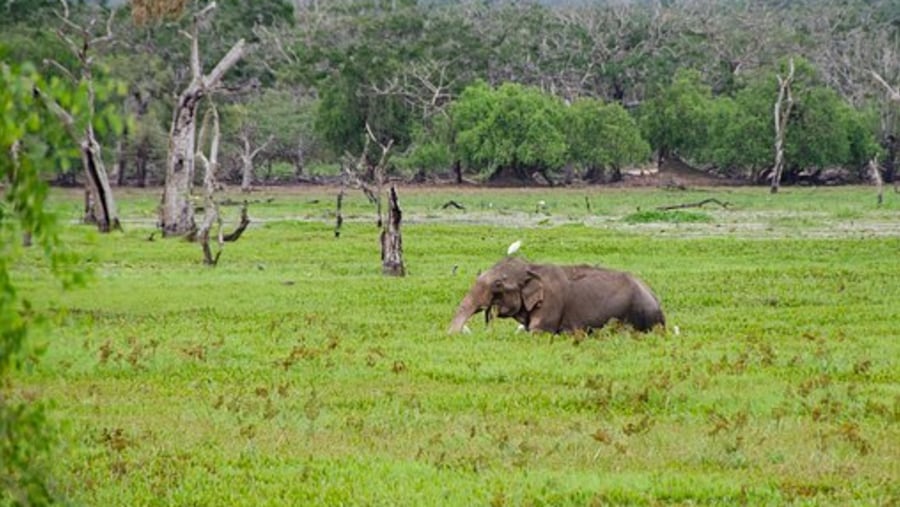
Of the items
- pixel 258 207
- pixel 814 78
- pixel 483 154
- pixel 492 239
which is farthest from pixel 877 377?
pixel 814 78

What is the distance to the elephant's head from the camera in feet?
58.4

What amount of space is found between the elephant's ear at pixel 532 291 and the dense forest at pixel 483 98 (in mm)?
48481

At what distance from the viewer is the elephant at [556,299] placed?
17.8m

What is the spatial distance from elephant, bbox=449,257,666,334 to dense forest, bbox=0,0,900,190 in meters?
48.2

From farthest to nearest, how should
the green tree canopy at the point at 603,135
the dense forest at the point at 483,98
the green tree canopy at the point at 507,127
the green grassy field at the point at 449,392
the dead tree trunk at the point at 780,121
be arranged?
the green tree canopy at the point at 603,135 < the dense forest at the point at 483,98 < the green tree canopy at the point at 507,127 < the dead tree trunk at the point at 780,121 < the green grassy field at the point at 449,392

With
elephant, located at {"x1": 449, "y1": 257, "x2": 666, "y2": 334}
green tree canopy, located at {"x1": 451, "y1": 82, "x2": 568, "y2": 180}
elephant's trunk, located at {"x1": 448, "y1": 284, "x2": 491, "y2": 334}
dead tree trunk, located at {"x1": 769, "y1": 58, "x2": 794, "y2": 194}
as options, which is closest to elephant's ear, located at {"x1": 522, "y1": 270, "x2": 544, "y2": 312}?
elephant, located at {"x1": 449, "y1": 257, "x2": 666, "y2": 334}

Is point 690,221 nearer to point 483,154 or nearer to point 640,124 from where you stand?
point 483,154

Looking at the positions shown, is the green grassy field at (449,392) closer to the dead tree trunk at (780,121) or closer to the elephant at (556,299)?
the elephant at (556,299)

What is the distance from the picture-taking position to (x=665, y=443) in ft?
35.7

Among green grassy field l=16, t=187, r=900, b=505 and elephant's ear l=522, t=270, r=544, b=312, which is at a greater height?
elephant's ear l=522, t=270, r=544, b=312

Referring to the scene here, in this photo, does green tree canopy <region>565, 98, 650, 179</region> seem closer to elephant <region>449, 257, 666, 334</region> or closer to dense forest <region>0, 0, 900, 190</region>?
dense forest <region>0, 0, 900, 190</region>

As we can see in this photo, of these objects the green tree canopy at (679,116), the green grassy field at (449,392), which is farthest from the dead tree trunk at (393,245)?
the green tree canopy at (679,116)

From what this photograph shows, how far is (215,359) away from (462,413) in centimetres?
394

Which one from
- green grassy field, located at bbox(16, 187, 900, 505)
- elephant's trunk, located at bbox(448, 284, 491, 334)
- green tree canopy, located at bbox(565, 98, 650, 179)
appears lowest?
green grassy field, located at bbox(16, 187, 900, 505)
